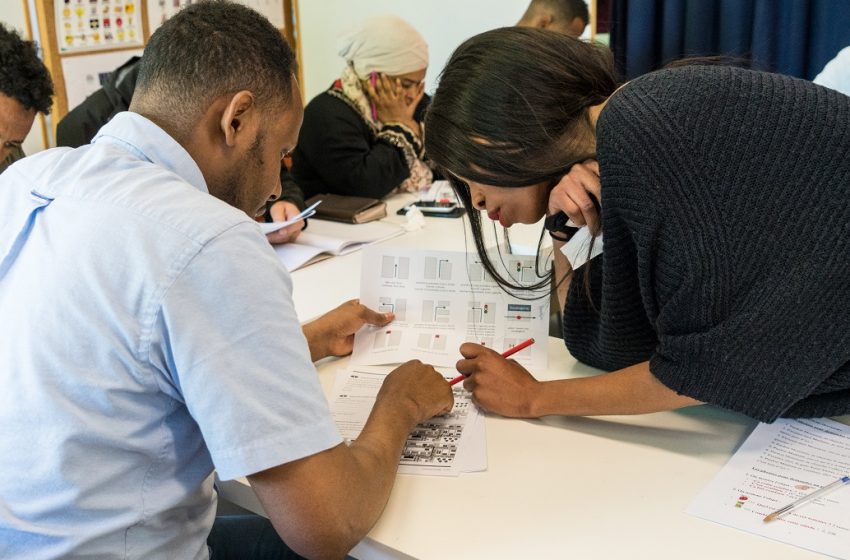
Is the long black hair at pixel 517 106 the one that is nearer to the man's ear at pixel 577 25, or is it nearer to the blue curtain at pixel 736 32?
the blue curtain at pixel 736 32

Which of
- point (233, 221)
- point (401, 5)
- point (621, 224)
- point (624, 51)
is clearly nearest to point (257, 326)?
point (233, 221)

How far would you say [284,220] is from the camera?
2215mm

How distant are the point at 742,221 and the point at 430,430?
1.65 feet

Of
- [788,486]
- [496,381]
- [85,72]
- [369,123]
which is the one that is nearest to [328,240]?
[369,123]

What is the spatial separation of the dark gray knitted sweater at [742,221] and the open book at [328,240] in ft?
3.27

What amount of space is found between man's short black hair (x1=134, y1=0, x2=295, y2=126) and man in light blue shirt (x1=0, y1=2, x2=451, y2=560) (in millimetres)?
62

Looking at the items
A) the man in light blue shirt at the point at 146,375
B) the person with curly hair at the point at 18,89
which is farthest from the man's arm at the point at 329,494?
the person with curly hair at the point at 18,89

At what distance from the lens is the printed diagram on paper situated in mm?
1424

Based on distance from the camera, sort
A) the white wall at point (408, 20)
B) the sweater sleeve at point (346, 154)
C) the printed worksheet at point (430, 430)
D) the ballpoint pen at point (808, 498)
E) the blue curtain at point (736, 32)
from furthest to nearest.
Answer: the white wall at point (408, 20), the blue curtain at point (736, 32), the sweater sleeve at point (346, 154), the printed worksheet at point (430, 430), the ballpoint pen at point (808, 498)

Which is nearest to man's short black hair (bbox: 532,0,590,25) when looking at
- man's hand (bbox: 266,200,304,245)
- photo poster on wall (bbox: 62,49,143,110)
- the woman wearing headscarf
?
the woman wearing headscarf

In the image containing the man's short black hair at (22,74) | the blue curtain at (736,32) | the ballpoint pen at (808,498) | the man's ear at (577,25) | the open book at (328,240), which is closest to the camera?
the ballpoint pen at (808,498)

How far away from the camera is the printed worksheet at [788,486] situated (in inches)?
35.4

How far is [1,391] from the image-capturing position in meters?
0.85

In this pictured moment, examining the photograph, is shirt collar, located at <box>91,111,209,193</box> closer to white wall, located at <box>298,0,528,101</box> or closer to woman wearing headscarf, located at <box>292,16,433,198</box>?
woman wearing headscarf, located at <box>292,16,433,198</box>
